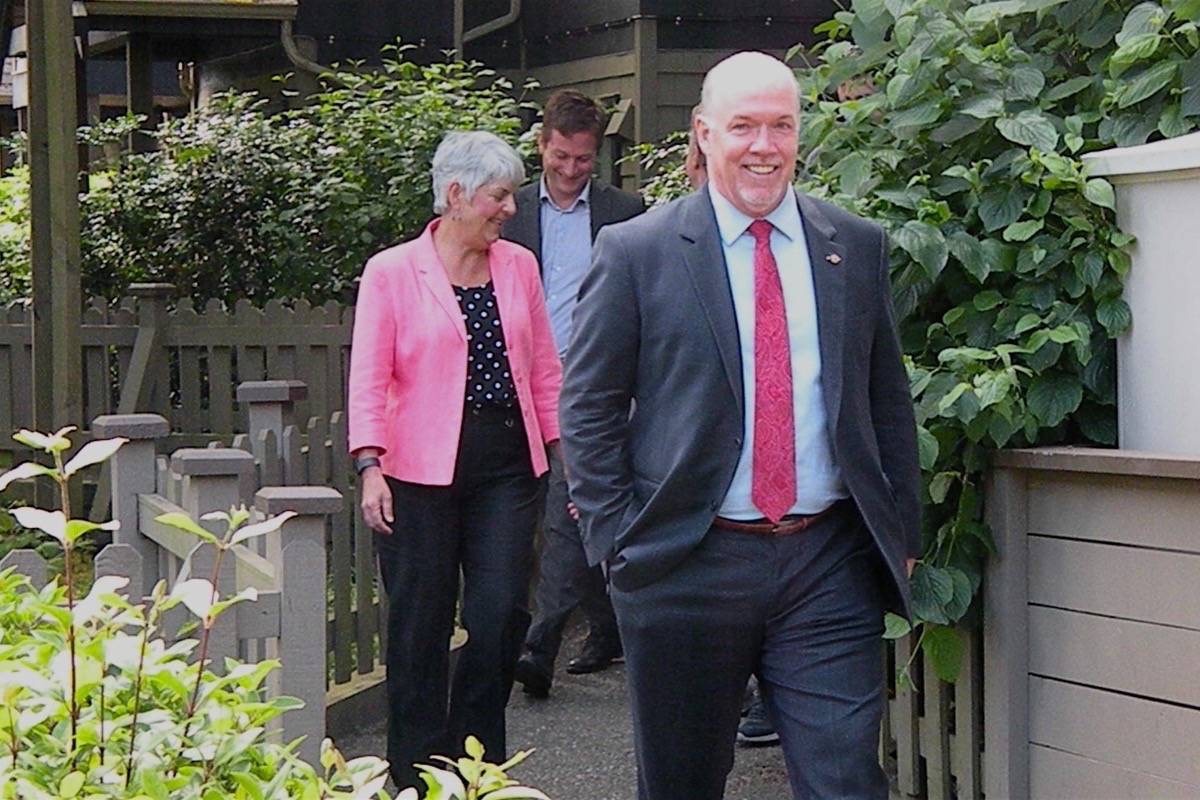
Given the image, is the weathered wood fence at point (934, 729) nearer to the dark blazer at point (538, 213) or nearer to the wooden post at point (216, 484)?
the wooden post at point (216, 484)

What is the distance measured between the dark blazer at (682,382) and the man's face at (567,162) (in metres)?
2.59

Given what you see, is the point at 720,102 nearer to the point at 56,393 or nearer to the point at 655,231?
the point at 655,231

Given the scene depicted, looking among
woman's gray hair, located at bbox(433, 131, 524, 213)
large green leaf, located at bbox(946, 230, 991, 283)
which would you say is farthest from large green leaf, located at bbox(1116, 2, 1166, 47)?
woman's gray hair, located at bbox(433, 131, 524, 213)

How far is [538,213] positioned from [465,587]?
1.70 meters

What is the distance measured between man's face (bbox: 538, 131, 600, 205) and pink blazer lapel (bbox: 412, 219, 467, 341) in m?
1.36

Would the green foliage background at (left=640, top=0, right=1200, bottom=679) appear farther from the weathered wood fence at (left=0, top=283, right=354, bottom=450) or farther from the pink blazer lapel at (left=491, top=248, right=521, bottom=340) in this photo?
the weathered wood fence at (left=0, top=283, right=354, bottom=450)

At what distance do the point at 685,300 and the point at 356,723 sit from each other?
10.0ft

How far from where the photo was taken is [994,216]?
4.58 meters

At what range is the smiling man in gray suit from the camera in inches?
145

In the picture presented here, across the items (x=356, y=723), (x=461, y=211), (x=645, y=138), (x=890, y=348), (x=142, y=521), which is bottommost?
(x=356, y=723)

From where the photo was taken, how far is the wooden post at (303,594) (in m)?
3.75

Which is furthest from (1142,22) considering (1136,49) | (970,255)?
(970,255)

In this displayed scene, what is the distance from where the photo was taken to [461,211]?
506cm

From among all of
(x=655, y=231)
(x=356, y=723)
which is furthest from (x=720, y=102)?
(x=356, y=723)
